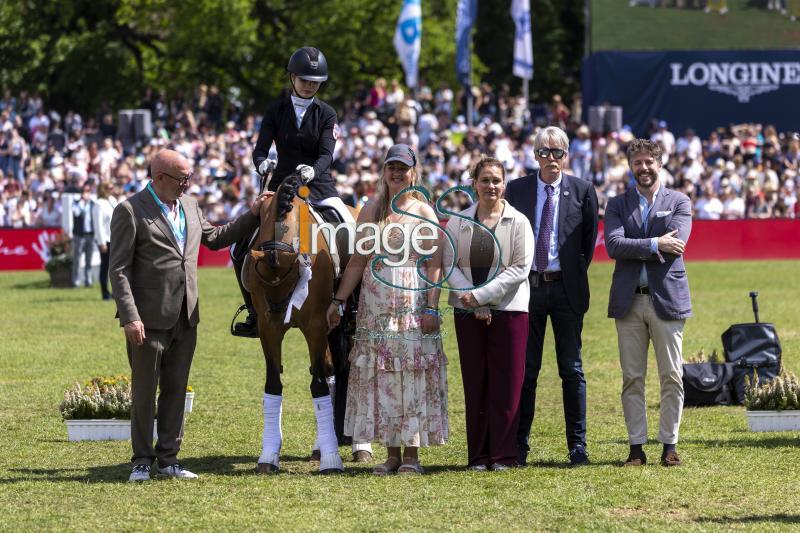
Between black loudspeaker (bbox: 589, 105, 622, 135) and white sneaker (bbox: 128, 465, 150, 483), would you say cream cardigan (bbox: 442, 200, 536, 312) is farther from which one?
black loudspeaker (bbox: 589, 105, 622, 135)

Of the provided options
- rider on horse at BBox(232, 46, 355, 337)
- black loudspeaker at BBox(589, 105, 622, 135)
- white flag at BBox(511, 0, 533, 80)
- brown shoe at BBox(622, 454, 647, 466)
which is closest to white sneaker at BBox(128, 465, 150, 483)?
rider on horse at BBox(232, 46, 355, 337)

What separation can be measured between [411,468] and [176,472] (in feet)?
5.20

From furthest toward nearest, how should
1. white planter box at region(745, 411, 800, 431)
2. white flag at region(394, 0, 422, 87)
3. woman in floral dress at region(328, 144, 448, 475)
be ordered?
Answer: white flag at region(394, 0, 422, 87) < white planter box at region(745, 411, 800, 431) < woman in floral dress at region(328, 144, 448, 475)

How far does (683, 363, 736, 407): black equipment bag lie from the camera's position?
12.2 m

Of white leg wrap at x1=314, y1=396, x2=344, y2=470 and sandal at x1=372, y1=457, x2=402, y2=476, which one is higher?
white leg wrap at x1=314, y1=396, x2=344, y2=470

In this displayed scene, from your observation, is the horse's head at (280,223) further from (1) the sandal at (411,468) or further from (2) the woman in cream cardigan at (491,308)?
(1) the sandal at (411,468)

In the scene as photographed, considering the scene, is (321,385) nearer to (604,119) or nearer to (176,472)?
(176,472)

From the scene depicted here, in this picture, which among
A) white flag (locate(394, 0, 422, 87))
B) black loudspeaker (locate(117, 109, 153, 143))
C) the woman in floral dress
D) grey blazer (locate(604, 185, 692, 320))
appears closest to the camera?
the woman in floral dress

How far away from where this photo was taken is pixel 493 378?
30.3 feet

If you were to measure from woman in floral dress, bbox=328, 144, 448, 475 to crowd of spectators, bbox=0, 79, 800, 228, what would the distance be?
19747 millimetres

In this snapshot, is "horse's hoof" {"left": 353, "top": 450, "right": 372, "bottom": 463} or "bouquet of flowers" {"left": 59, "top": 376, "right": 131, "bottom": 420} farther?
"bouquet of flowers" {"left": 59, "top": 376, "right": 131, "bottom": 420}

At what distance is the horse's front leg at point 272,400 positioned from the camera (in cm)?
938

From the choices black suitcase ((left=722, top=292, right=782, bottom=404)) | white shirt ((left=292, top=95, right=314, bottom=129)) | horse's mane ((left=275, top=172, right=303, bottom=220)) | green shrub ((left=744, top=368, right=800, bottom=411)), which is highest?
white shirt ((left=292, top=95, right=314, bottom=129))

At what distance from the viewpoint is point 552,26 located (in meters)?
56.0
